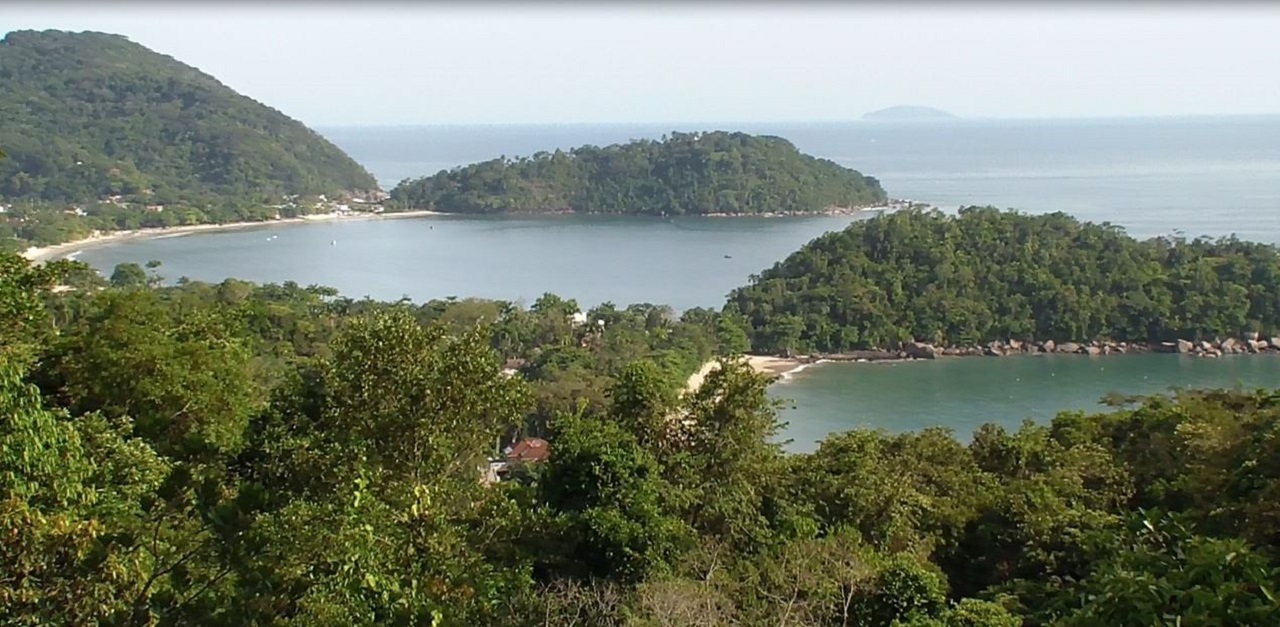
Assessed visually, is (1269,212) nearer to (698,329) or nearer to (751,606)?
(698,329)

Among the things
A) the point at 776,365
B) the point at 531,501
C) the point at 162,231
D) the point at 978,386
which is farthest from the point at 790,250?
the point at 531,501

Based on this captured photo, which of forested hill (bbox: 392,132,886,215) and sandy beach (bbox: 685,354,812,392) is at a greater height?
forested hill (bbox: 392,132,886,215)

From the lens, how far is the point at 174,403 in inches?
204

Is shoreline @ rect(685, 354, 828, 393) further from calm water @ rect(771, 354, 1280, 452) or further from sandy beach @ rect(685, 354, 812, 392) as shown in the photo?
calm water @ rect(771, 354, 1280, 452)

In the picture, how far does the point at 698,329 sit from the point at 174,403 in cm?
1659

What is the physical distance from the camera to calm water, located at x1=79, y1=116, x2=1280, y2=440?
19156 millimetres

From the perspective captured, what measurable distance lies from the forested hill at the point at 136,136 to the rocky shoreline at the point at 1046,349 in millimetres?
35728

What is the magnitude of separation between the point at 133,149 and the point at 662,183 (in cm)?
2699

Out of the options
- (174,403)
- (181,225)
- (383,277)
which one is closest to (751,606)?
(174,403)

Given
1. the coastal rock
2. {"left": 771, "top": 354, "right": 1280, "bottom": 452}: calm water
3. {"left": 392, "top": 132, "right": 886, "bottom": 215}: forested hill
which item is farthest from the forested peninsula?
the coastal rock

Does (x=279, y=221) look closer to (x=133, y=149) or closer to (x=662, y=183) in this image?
(x=133, y=149)

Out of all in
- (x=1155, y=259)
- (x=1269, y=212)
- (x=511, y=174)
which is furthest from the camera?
(x=511, y=174)

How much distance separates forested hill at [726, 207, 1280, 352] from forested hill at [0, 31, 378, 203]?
112ft

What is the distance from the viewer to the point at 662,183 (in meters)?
48.5
